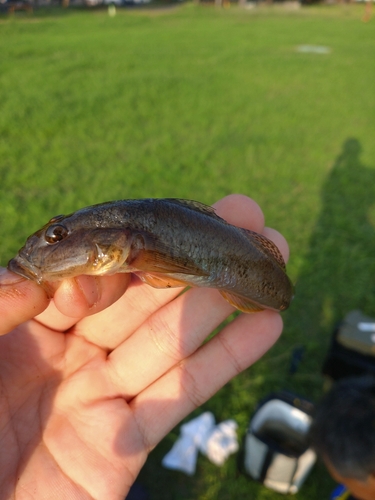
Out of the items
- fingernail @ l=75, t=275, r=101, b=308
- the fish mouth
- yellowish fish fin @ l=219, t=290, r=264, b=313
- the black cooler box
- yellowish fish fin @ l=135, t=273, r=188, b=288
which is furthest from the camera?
the black cooler box

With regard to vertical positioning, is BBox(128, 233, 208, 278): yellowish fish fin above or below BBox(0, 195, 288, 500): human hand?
above

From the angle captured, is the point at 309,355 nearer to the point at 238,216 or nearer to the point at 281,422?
the point at 281,422

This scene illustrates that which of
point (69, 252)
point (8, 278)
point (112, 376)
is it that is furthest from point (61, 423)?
point (69, 252)

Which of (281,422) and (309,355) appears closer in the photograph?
(281,422)

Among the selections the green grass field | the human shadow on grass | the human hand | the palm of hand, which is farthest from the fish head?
the human shadow on grass

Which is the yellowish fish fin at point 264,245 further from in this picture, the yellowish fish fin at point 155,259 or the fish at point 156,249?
the yellowish fish fin at point 155,259

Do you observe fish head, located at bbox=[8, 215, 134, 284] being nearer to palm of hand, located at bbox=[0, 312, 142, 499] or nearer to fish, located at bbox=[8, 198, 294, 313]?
fish, located at bbox=[8, 198, 294, 313]

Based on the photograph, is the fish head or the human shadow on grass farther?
the human shadow on grass

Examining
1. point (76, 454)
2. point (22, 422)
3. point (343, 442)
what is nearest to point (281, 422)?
point (343, 442)
